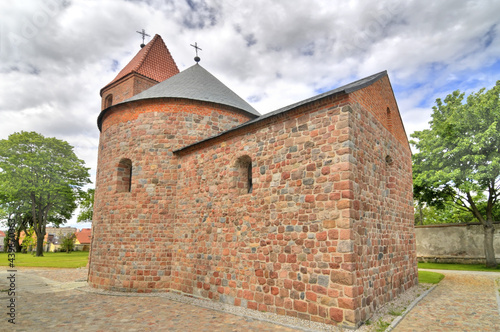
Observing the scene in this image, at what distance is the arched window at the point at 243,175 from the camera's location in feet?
28.9

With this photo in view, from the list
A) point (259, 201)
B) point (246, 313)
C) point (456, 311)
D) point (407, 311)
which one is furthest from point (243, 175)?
point (456, 311)

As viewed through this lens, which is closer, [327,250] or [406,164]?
[327,250]

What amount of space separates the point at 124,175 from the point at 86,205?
2596 cm

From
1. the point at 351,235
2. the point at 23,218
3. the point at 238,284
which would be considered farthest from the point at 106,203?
the point at 23,218

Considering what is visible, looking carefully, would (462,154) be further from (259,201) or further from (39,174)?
(39,174)

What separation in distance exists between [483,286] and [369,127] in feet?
25.1

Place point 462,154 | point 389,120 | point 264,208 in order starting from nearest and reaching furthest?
1. point 264,208
2. point 389,120
3. point 462,154

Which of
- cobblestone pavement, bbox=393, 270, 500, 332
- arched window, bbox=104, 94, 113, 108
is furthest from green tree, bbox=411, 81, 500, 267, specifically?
arched window, bbox=104, 94, 113, 108

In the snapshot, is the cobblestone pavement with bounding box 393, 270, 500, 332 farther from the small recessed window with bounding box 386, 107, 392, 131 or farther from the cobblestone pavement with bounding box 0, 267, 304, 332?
the small recessed window with bounding box 386, 107, 392, 131

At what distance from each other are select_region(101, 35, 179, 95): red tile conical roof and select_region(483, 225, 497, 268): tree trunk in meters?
20.5

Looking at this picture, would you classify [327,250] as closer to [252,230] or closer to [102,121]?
[252,230]

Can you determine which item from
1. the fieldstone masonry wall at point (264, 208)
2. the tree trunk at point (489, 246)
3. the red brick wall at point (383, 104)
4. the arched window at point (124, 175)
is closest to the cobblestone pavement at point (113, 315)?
the fieldstone masonry wall at point (264, 208)

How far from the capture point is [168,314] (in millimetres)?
7461

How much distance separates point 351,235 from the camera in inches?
239
